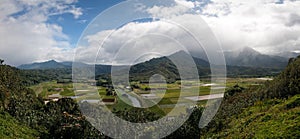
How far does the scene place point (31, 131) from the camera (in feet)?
107

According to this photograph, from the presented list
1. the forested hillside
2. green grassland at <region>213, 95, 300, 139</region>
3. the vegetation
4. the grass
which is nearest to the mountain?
green grassland at <region>213, 95, 300, 139</region>

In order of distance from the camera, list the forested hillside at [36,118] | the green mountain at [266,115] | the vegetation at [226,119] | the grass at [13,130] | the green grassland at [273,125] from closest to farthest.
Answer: the green grassland at [273,125], the green mountain at [266,115], the vegetation at [226,119], the grass at [13,130], the forested hillside at [36,118]

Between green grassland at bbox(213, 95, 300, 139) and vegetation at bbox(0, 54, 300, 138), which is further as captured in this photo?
vegetation at bbox(0, 54, 300, 138)

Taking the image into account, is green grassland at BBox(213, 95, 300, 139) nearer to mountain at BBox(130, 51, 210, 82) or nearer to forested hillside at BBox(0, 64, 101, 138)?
mountain at BBox(130, 51, 210, 82)

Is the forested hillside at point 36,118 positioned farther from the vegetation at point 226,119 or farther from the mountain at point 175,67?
the mountain at point 175,67

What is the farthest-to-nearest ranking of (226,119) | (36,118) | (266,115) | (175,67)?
1. (175,67)
2. (36,118)
3. (226,119)
4. (266,115)

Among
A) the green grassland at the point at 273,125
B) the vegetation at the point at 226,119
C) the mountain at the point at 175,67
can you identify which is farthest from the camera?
the vegetation at the point at 226,119

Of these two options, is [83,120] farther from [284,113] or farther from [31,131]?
[284,113]

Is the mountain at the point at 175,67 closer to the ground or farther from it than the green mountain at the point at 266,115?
farther from it

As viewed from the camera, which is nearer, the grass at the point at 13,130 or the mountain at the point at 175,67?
the mountain at the point at 175,67

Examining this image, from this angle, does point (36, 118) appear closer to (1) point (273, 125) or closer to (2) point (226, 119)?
(2) point (226, 119)

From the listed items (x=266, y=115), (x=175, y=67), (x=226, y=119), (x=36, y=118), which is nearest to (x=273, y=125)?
(x=266, y=115)

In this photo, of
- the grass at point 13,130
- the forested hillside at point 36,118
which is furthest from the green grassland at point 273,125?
the grass at point 13,130

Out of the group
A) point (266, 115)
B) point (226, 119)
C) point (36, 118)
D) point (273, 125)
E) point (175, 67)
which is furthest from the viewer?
point (175, 67)
